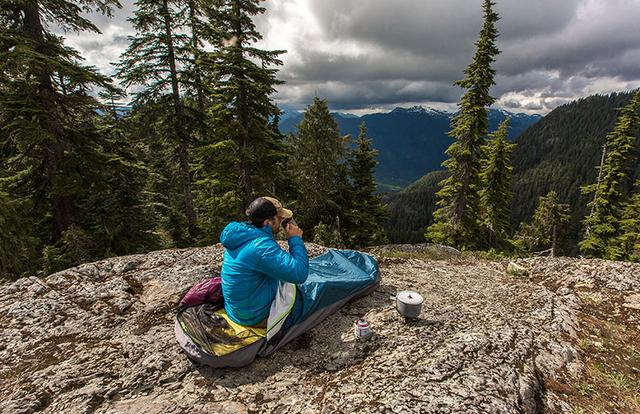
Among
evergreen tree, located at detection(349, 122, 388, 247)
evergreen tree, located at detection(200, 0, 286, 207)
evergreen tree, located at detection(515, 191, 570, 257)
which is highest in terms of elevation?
evergreen tree, located at detection(200, 0, 286, 207)

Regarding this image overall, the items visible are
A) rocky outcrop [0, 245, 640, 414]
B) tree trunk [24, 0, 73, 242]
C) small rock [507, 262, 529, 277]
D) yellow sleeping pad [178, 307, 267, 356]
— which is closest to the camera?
rocky outcrop [0, 245, 640, 414]

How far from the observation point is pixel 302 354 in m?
5.08

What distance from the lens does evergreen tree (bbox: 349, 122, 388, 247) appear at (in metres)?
26.1

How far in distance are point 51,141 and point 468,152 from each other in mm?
22381

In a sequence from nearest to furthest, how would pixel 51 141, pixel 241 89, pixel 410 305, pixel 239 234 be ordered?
pixel 239 234, pixel 410 305, pixel 51 141, pixel 241 89

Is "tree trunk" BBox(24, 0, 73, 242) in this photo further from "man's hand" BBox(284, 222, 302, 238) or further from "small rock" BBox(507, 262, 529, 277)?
"small rock" BBox(507, 262, 529, 277)

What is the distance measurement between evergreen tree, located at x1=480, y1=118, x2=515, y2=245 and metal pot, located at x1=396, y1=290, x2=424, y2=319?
2406cm

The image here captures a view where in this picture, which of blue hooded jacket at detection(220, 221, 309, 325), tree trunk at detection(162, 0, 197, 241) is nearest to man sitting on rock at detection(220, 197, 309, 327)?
blue hooded jacket at detection(220, 221, 309, 325)

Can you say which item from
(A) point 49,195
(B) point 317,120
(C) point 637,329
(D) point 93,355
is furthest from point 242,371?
(B) point 317,120

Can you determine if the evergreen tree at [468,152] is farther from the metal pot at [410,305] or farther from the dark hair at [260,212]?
the dark hair at [260,212]

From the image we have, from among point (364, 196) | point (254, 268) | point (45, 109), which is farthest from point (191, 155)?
point (254, 268)

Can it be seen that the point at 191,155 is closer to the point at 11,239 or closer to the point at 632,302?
the point at 11,239

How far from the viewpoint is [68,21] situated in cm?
1189

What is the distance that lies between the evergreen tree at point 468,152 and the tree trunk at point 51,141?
21709mm
